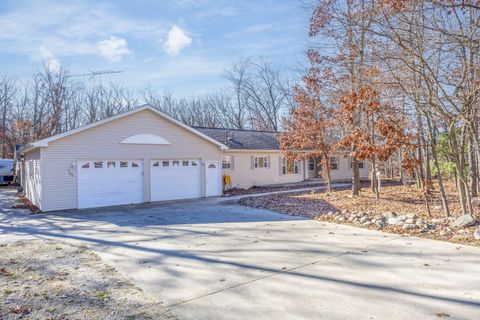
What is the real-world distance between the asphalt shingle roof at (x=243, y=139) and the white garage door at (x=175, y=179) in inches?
179

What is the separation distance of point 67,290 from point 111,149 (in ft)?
32.0

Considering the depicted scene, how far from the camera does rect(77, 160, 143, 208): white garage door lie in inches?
519

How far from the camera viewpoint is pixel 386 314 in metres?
3.78

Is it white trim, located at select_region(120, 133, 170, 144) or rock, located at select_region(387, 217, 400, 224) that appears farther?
white trim, located at select_region(120, 133, 170, 144)

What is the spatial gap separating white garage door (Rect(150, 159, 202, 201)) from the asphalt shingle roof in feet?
14.9

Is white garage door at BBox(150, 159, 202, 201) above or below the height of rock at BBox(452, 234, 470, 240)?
above

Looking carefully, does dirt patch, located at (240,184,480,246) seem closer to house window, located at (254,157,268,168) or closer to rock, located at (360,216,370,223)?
Result: rock, located at (360,216,370,223)

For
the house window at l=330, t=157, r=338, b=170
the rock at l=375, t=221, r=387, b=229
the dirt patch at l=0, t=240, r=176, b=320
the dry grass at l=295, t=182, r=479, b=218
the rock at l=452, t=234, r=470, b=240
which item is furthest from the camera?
the house window at l=330, t=157, r=338, b=170

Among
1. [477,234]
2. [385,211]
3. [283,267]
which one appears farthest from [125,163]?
[477,234]

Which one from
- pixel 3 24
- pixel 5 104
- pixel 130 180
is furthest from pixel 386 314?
pixel 5 104

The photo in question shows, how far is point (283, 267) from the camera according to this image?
18.2ft

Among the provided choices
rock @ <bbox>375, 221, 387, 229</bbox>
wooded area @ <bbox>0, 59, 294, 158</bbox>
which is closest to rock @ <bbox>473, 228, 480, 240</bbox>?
rock @ <bbox>375, 221, 387, 229</bbox>

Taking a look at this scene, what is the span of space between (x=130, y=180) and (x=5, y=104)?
29.6 meters

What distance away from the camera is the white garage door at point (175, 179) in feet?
49.2
